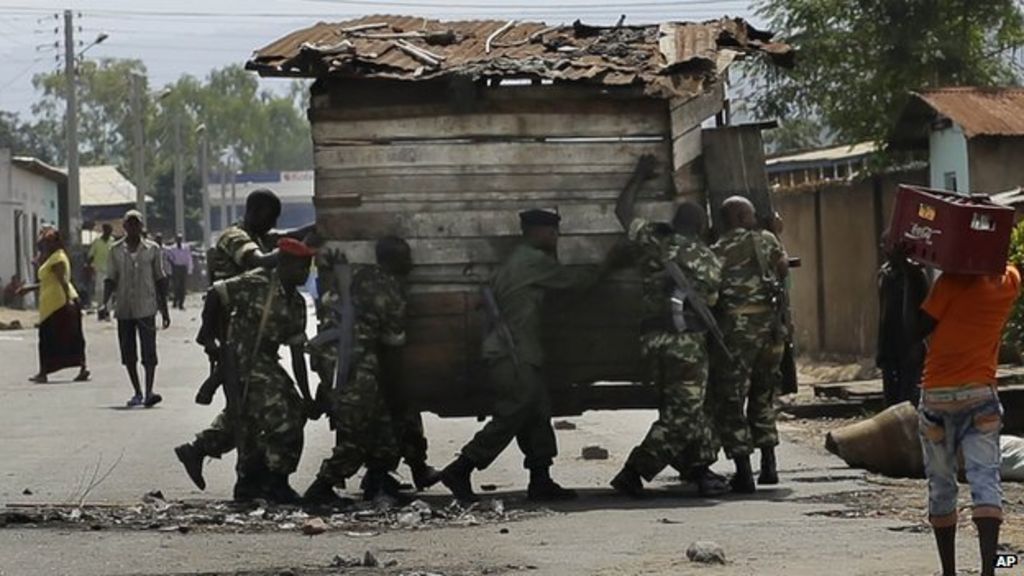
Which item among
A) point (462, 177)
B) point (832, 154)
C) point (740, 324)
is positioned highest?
Answer: point (832, 154)

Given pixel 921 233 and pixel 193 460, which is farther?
pixel 193 460

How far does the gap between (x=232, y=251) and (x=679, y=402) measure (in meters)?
2.72

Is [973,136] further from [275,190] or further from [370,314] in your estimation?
[275,190]

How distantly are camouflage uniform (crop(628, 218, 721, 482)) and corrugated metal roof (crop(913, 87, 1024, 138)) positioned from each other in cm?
1405

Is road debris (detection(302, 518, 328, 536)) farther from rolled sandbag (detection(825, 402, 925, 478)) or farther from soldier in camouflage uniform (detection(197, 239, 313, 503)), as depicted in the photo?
rolled sandbag (detection(825, 402, 925, 478))

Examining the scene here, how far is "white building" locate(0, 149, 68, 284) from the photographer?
54781mm

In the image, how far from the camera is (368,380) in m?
12.4

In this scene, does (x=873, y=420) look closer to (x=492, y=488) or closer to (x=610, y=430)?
(x=492, y=488)

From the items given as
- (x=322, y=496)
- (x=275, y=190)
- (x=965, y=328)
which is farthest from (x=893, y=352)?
(x=275, y=190)

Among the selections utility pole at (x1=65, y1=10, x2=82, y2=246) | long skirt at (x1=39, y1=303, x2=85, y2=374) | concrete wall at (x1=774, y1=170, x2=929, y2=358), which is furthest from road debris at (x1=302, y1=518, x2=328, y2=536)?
utility pole at (x1=65, y1=10, x2=82, y2=246)

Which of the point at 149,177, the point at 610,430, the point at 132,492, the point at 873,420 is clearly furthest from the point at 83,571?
the point at 149,177

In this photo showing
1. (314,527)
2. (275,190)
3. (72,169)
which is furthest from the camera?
(275,190)

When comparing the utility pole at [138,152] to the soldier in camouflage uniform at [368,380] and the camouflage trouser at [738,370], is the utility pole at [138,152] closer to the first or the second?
the soldier in camouflage uniform at [368,380]

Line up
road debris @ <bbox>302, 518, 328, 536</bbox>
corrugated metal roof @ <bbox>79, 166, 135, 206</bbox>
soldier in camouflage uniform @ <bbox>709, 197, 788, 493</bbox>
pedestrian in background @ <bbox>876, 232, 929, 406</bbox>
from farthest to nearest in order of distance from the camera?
corrugated metal roof @ <bbox>79, 166, 135, 206</bbox>
pedestrian in background @ <bbox>876, 232, 929, 406</bbox>
soldier in camouflage uniform @ <bbox>709, 197, 788, 493</bbox>
road debris @ <bbox>302, 518, 328, 536</bbox>
